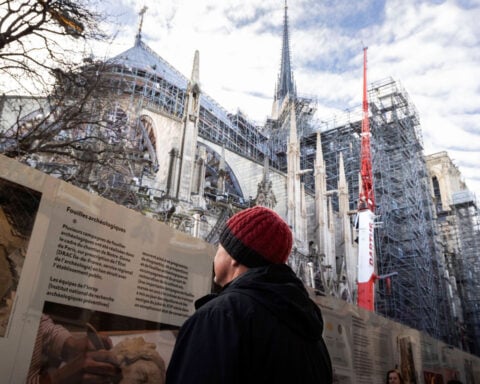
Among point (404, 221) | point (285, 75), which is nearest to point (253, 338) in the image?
point (404, 221)

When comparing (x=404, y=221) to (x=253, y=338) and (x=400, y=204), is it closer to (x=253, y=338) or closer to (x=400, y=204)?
(x=400, y=204)

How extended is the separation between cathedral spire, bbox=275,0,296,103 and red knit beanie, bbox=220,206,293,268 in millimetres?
46037

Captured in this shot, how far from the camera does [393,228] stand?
24.7 m

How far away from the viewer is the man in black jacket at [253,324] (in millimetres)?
1177

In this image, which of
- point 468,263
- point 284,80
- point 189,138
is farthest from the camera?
point 284,80

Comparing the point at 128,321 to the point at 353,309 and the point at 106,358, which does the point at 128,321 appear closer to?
the point at 106,358

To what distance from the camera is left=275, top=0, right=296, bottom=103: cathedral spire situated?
48188 mm

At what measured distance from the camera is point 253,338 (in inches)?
49.1

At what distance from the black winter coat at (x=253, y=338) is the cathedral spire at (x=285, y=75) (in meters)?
46.3

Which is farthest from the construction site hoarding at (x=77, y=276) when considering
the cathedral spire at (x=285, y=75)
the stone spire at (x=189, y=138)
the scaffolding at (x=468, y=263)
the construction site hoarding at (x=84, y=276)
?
the cathedral spire at (x=285, y=75)

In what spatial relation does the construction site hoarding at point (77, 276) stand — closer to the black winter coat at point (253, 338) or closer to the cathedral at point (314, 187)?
the black winter coat at point (253, 338)

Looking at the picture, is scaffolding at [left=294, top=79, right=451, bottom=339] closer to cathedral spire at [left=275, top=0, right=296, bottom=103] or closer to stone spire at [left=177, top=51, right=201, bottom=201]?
stone spire at [left=177, top=51, right=201, bottom=201]

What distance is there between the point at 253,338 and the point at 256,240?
385 mm

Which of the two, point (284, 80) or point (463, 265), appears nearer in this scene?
point (463, 265)
